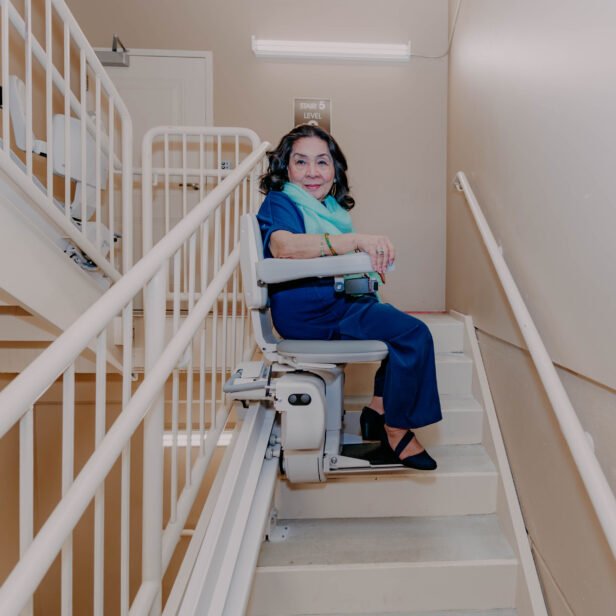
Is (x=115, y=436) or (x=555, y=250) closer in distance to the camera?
(x=115, y=436)

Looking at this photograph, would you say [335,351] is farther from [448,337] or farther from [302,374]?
[448,337]

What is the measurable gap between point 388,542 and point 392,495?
16 cm

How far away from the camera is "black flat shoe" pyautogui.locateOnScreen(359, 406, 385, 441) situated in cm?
146

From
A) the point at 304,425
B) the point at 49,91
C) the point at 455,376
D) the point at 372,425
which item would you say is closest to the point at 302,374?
the point at 304,425

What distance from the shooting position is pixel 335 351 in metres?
1.14

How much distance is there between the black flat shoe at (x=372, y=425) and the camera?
1.46 meters

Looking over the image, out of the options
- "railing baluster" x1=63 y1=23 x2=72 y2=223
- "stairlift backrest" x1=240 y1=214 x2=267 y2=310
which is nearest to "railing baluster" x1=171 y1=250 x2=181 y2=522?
"stairlift backrest" x1=240 y1=214 x2=267 y2=310

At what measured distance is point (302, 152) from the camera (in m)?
1.46

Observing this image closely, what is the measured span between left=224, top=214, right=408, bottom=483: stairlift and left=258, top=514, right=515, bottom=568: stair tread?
286mm

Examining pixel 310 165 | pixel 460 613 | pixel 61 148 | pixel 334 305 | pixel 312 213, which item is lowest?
pixel 460 613

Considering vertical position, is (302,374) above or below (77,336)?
below

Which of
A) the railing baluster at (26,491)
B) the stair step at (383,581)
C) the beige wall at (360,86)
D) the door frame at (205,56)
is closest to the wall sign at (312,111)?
the beige wall at (360,86)

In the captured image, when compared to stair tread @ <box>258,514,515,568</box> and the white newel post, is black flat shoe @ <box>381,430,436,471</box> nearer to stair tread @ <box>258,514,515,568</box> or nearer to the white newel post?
stair tread @ <box>258,514,515,568</box>

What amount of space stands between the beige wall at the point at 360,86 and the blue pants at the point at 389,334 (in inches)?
74.0
